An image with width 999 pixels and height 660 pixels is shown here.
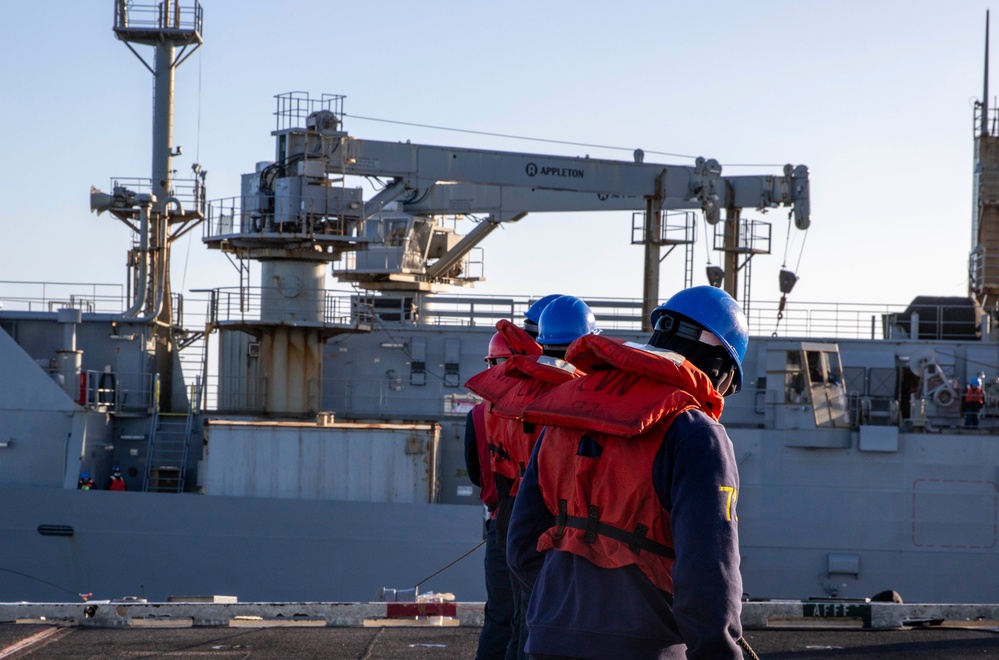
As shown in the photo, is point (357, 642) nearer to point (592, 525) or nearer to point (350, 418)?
point (592, 525)

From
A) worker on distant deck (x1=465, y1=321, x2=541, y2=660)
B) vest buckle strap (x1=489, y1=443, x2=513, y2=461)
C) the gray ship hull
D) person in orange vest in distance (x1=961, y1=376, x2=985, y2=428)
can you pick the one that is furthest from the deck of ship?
person in orange vest in distance (x1=961, y1=376, x2=985, y2=428)

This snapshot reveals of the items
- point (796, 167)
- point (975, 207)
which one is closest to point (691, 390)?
point (796, 167)

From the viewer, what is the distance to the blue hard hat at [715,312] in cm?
290

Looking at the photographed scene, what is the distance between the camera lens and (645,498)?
271 cm

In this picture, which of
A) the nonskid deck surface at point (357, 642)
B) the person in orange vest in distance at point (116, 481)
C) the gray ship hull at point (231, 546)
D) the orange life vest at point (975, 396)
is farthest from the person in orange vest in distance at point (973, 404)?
the person in orange vest in distance at point (116, 481)

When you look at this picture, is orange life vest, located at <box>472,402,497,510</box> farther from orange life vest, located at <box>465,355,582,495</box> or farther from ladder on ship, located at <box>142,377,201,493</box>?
ladder on ship, located at <box>142,377,201,493</box>

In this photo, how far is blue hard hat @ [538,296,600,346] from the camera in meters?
4.98

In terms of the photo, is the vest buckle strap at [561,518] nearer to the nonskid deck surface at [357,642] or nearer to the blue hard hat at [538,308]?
the blue hard hat at [538,308]

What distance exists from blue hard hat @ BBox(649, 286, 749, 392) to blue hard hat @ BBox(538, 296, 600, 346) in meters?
2.01

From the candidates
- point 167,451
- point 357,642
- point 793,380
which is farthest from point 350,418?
point 357,642

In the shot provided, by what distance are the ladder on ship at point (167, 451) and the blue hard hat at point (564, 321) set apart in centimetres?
1325

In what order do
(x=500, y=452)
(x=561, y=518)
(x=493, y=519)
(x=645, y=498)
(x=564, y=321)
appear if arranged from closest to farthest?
1. (x=645, y=498)
2. (x=561, y=518)
3. (x=500, y=452)
4. (x=564, y=321)
5. (x=493, y=519)

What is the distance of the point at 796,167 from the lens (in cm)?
2098

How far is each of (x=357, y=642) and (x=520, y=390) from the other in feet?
13.0
